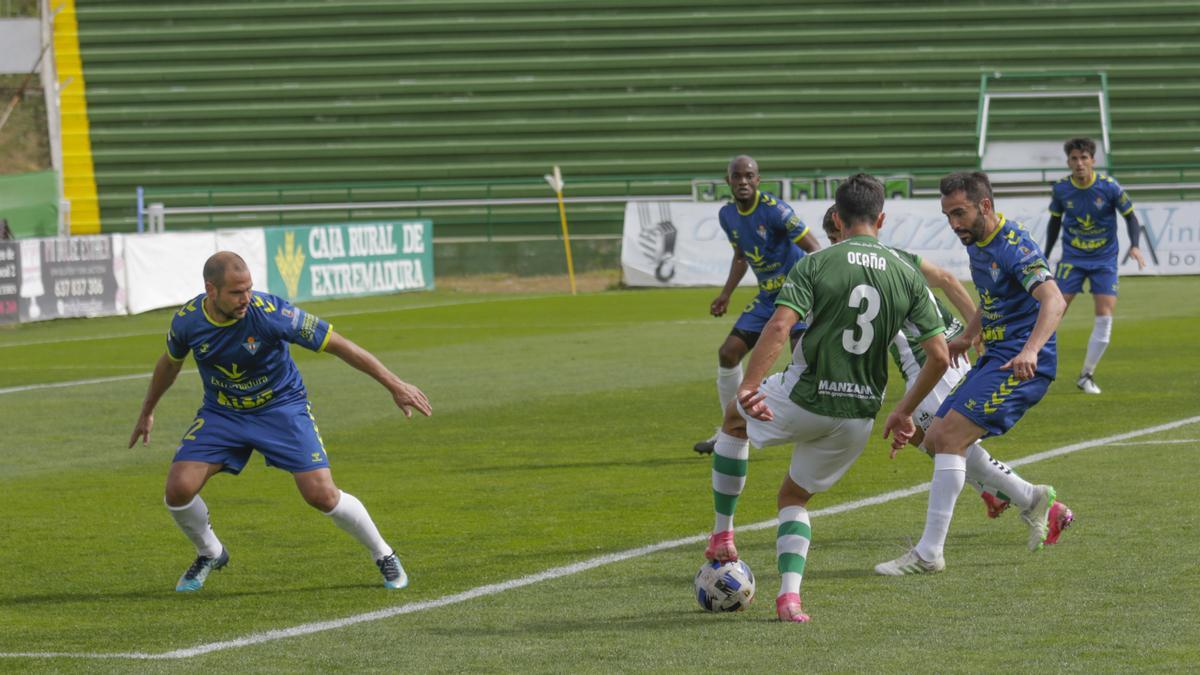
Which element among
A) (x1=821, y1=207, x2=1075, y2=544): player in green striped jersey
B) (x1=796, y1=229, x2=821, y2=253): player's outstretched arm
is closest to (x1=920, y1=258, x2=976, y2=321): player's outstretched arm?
(x1=821, y1=207, x2=1075, y2=544): player in green striped jersey

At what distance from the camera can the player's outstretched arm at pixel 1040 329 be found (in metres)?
7.82

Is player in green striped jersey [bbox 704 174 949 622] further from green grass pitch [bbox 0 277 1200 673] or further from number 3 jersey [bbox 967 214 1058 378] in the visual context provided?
number 3 jersey [bbox 967 214 1058 378]

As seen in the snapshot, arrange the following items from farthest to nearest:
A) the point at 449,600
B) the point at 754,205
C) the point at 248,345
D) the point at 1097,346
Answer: the point at 1097,346
the point at 754,205
the point at 248,345
the point at 449,600

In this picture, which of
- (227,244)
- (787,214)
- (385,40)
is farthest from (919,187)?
(787,214)

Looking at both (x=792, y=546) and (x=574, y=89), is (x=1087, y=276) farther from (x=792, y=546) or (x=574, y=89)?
(x=574, y=89)

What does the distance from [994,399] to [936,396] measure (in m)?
1.29

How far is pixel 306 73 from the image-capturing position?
40.4 metres

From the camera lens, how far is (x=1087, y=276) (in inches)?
623

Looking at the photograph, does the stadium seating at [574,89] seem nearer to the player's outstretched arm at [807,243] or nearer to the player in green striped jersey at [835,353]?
the player's outstretched arm at [807,243]

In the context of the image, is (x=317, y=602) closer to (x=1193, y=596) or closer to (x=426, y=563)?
(x=426, y=563)

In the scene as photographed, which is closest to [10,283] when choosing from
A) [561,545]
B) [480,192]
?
[480,192]

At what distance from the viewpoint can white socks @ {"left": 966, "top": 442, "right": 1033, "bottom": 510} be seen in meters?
8.41

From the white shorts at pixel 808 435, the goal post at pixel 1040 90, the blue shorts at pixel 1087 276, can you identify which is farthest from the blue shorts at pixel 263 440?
the goal post at pixel 1040 90

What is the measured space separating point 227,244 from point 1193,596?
23.0 metres
